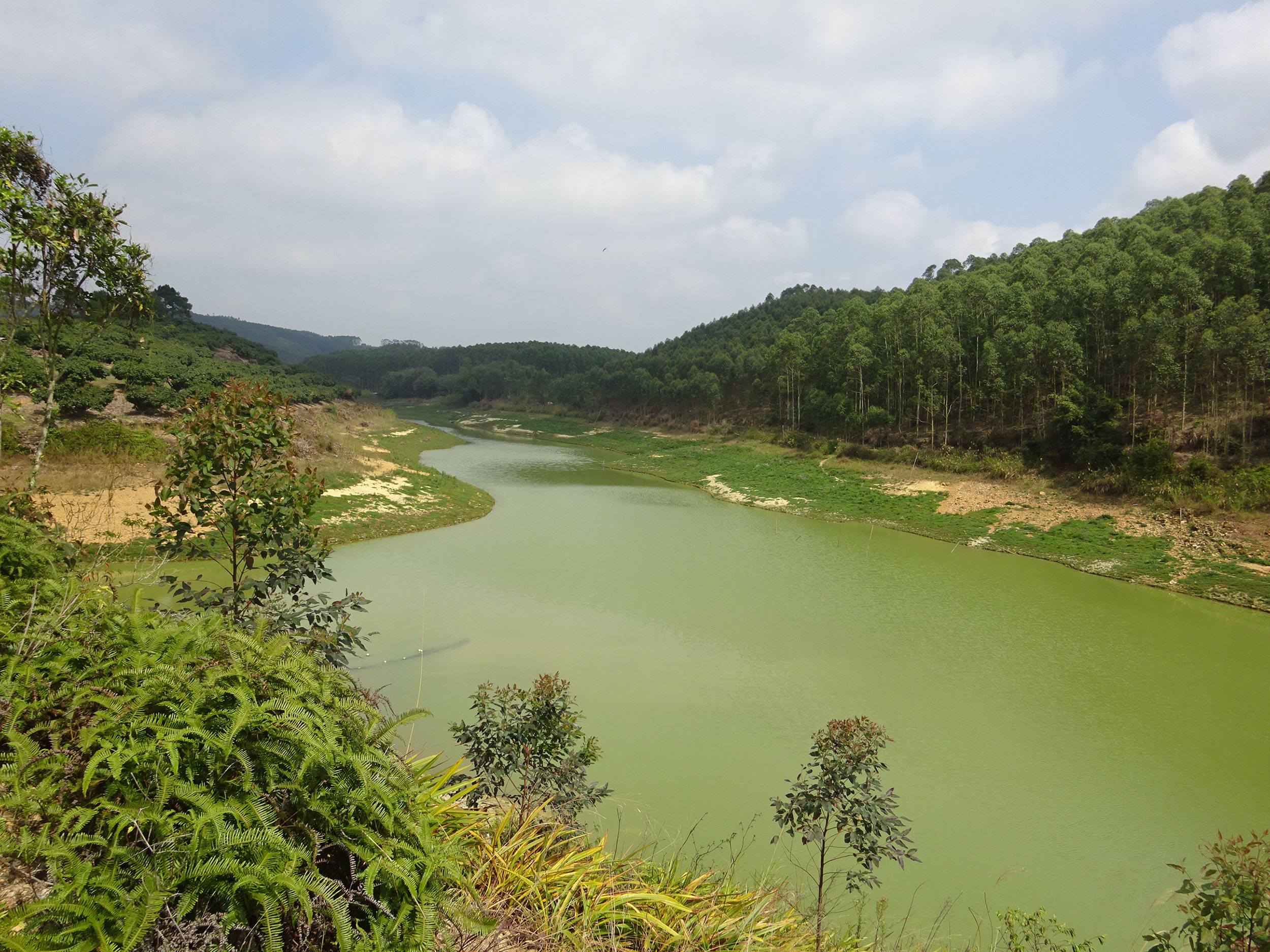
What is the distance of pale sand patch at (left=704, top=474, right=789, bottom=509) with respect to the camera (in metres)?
26.4

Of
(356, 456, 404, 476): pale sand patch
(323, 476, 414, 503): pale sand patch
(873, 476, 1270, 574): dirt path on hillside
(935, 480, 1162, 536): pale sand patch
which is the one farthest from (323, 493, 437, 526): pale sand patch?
(935, 480, 1162, 536): pale sand patch

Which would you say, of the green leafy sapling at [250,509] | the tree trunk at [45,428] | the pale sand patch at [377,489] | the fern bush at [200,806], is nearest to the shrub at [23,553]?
the green leafy sapling at [250,509]

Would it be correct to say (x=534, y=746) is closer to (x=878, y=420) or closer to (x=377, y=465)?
(x=377, y=465)

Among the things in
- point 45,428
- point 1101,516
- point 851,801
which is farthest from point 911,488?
point 45,428

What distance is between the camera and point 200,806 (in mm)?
1983

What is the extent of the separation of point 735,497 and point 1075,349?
1456 centimetres

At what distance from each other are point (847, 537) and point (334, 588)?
1562 cm

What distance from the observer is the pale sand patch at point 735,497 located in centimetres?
2641

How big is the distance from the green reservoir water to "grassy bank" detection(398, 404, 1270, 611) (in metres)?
1.33

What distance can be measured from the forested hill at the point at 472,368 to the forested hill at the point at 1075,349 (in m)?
36.0

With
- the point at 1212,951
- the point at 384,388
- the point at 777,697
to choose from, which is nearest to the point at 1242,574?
the point at 777,697

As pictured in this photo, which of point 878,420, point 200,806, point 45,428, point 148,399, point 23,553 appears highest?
point 878,420

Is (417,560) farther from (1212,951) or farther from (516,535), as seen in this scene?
A: (1212,951)

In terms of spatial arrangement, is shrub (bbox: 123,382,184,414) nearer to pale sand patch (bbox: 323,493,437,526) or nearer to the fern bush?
pale sand patch (bbox: 323,493,437,526)
